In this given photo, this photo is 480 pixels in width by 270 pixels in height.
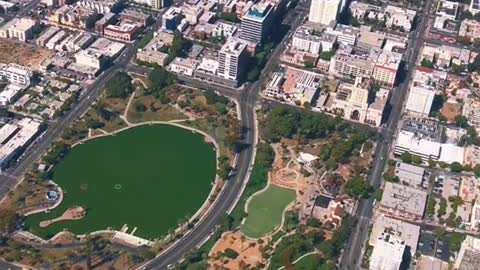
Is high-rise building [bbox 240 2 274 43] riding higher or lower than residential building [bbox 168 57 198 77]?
higher

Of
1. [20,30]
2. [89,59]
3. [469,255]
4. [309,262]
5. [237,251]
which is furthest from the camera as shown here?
[20,30]

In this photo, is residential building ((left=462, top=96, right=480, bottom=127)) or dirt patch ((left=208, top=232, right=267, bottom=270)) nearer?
dirt patch ((left=208, top=232, right=267, bottom=270))

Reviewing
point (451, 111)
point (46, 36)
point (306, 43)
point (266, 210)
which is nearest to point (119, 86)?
point (46, 36)

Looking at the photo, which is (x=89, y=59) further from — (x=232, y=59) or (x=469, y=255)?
(x=469, y=255)

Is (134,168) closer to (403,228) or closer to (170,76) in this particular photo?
(170,76)

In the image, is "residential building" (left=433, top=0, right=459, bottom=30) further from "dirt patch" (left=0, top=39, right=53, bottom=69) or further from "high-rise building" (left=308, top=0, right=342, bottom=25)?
"dirt patch" (left=0, top=39, right=53, bottom=69)

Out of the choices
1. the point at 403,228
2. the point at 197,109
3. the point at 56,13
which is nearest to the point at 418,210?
the point at 403,228

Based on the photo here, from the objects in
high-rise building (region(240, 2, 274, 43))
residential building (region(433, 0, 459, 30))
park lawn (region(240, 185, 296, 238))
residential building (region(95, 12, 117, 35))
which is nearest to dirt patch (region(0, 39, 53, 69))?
residential building (region(95, 12, 117, 35))
